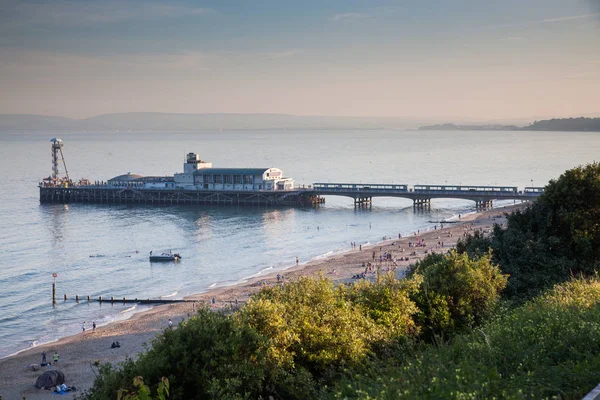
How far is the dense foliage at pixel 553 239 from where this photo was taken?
24391 mm

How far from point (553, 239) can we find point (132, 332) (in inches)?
824

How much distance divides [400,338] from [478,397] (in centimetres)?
635

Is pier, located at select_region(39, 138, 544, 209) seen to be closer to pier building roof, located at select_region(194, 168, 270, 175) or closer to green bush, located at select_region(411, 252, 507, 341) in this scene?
pier building roof, located at select_region(194, 168, 270, 175)

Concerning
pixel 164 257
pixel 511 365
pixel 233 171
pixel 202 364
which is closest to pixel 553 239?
pixel 511 365

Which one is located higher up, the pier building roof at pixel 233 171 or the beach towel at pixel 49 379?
the pier building roof at pixel 233 171

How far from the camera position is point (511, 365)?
1260cm

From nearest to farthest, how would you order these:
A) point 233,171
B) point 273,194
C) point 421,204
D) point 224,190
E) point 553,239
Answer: point 553,239, point 421,204, point 273,194, point 224,190, point 233,171

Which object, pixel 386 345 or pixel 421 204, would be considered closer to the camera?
pixel 386 345

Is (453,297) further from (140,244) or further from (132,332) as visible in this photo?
(140,244)

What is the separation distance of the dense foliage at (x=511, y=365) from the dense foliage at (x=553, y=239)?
24.9ft

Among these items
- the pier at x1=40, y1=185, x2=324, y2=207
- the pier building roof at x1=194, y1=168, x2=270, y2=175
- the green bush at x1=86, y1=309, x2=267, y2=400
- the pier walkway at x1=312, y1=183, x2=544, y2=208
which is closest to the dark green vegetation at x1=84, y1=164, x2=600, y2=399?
the green bush at x1=86, y1=309, x2=267, y2=400

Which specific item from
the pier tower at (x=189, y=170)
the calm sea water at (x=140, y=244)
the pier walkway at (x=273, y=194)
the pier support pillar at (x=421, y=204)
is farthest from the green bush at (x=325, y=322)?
the pier tower at (x=189, y=170)

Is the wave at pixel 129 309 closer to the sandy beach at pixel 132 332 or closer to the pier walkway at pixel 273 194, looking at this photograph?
the sandy beach at pixel 132 332

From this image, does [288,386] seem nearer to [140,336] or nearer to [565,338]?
[565,338]
